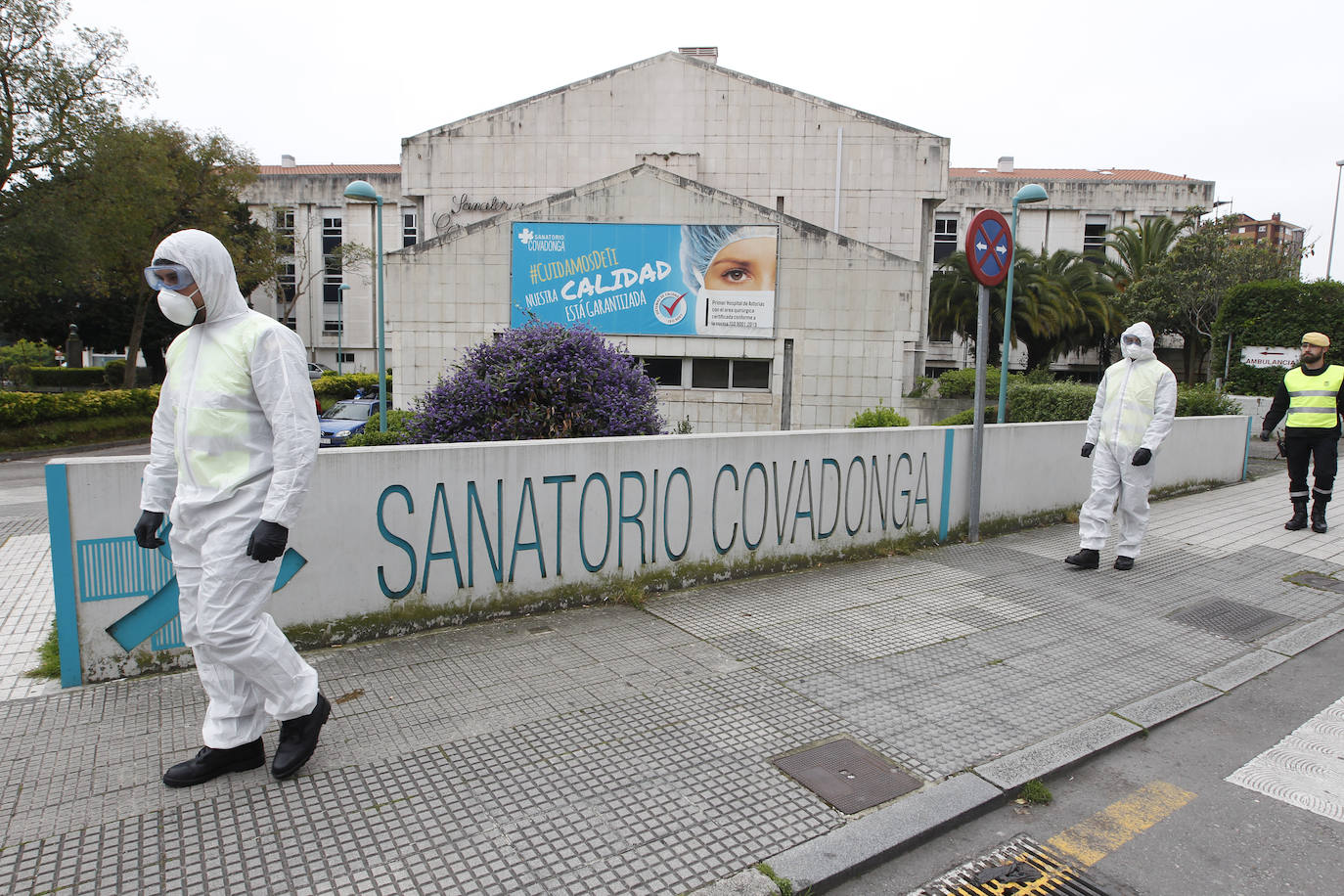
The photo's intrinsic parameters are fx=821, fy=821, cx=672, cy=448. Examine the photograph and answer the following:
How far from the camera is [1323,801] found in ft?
11.2

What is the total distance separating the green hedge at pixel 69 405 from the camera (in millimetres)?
20453

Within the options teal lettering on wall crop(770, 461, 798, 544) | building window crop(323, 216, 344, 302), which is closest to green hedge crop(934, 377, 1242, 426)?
teal lettering on wall crop(770, 461, 798, 544)

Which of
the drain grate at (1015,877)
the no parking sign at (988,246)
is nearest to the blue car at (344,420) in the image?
the no parking sign at (988,246)

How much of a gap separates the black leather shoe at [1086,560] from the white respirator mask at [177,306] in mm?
6597

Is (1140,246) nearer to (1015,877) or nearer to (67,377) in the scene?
(1015,877)

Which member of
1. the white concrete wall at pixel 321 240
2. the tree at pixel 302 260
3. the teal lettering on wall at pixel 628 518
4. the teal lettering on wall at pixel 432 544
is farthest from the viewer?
the white concrete wall at pixel 321 240

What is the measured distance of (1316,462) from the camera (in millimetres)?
8656

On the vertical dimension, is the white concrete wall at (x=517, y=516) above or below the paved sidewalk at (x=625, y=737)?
above

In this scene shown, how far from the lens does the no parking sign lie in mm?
7379

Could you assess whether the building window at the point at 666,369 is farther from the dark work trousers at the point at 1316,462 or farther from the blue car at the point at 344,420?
the dark work trousers at the point at 1316,462

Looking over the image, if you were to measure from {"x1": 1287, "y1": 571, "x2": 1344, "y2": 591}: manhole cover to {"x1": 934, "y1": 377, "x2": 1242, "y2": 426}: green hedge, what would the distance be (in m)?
6.30

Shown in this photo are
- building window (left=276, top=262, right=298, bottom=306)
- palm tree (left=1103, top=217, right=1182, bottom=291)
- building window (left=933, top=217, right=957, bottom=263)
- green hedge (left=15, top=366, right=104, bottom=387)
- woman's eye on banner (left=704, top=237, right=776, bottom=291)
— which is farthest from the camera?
building window (left=276, top=262, right=298, bottom=306)

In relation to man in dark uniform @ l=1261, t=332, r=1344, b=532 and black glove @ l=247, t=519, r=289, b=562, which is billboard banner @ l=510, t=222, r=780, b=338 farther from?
black glove @ l=247, t=519, r=289, b=562

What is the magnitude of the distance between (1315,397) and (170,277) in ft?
33.2
